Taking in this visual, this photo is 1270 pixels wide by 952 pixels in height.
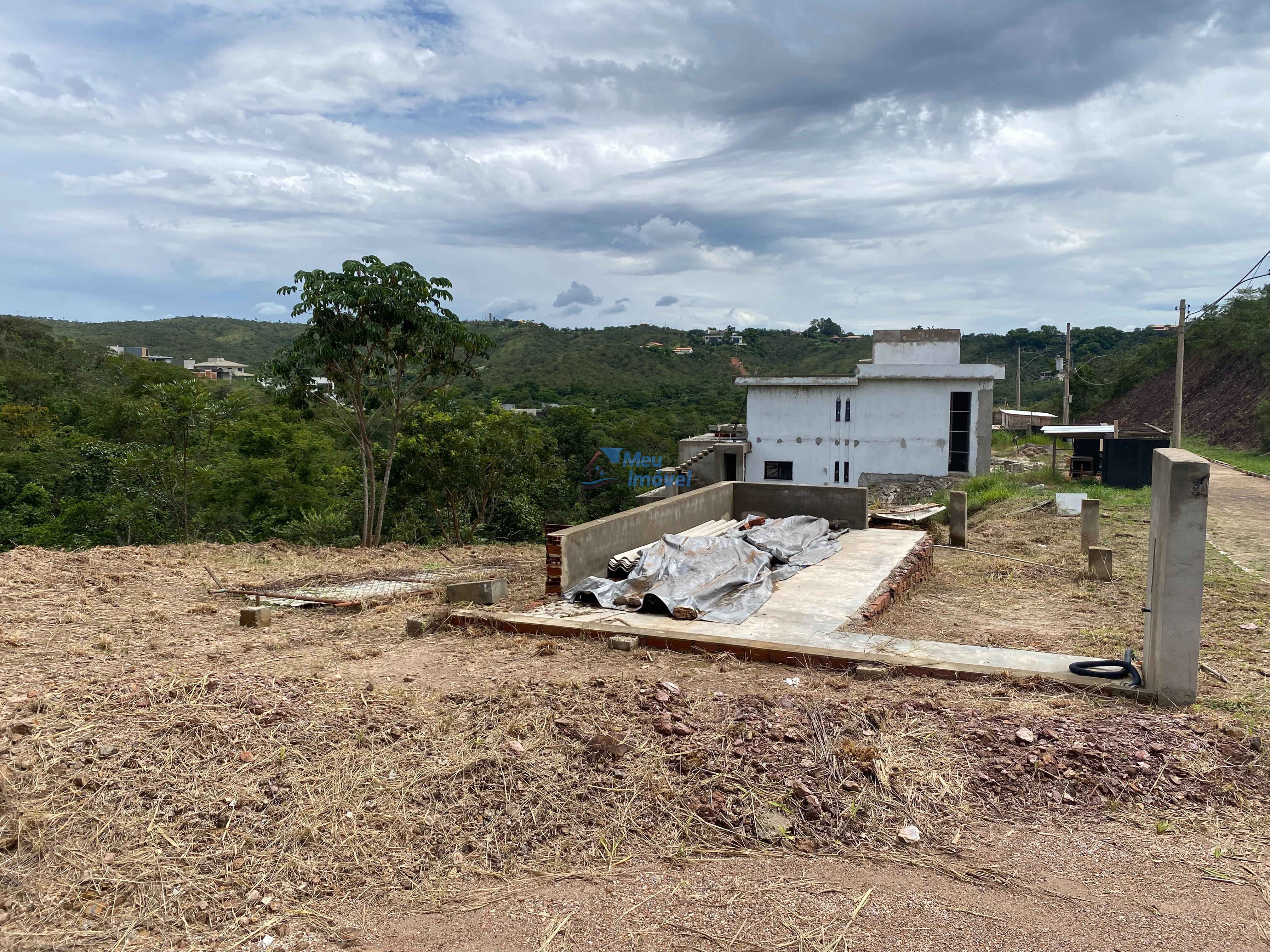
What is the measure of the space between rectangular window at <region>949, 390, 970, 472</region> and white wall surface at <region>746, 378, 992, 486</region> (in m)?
0.12

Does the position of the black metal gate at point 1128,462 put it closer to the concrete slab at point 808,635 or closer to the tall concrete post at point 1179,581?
the concrete slab at point 808,635

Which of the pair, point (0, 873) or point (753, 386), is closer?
point (0, 873)

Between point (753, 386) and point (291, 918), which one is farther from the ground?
point (753, 386)

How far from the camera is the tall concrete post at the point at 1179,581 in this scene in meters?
4.77

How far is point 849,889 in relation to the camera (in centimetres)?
352

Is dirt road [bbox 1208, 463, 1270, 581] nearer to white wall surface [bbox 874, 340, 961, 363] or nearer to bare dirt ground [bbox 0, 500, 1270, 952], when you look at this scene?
bare dirt ground [bbox 0, 500, 1270, 952]

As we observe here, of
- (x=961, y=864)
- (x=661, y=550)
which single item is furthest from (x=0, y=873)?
(x=661, y=550)

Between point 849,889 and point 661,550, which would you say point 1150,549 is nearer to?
point 849,889

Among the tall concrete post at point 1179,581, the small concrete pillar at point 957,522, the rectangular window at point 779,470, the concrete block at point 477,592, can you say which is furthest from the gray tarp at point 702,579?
the rectangular window at point 779,470

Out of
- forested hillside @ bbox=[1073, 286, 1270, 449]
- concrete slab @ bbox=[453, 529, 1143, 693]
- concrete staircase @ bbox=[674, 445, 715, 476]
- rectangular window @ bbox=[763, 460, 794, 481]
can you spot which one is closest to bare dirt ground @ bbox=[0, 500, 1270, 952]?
concrete slab @ bbox=[453, 529, 1143, 693]

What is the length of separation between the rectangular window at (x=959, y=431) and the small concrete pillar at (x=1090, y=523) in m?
16.1

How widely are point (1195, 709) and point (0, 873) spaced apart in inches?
247

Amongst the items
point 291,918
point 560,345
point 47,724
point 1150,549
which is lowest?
point 291,918

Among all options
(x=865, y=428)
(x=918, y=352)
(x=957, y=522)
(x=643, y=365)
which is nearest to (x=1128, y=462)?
(x=865, y=428)
